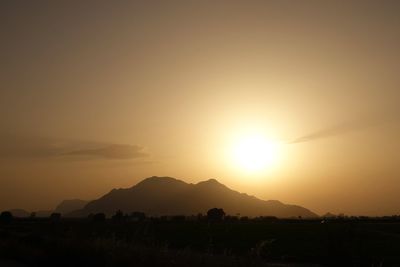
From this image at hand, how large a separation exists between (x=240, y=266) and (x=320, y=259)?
97.8 feet

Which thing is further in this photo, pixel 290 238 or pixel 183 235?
pixel 183 235

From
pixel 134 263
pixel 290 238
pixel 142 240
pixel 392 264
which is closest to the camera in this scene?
pixel 134 263

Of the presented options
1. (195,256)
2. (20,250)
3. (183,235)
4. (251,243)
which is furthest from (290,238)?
(195,256)

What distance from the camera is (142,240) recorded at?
2238 centimetres

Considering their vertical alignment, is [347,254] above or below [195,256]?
above

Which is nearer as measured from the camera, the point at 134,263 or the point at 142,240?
the point at 134,263

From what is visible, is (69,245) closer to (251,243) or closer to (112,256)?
(112,256)

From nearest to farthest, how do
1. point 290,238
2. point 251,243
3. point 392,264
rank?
point 392,264 → point 251,243 → point 290,238

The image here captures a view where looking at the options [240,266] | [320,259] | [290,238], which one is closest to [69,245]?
[240,266]

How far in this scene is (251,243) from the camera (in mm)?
59312

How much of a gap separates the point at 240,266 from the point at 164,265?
2.69 metres

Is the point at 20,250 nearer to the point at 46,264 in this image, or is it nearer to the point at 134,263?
the point at 46,264

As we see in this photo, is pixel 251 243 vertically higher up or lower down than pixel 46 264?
higher up

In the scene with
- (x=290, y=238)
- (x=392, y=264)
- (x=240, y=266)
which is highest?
(x=290, y=238)
